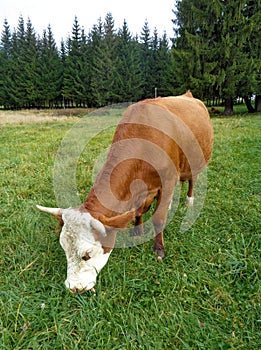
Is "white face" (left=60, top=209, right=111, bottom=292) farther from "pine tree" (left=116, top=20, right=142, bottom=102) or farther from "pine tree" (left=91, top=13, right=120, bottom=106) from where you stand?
"pine tree" (left=116, top=20, right=142, bottom=102)

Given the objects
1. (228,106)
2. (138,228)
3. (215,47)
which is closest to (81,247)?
(138,228)

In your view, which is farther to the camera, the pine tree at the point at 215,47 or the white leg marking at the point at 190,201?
the pine tree at the point at 215,47

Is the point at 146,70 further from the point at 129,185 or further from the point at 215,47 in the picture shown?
the point at 129,185

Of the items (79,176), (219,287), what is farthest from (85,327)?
(79,176)

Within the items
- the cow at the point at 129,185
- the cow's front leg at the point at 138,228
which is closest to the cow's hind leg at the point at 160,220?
the cow at the point at 129,185

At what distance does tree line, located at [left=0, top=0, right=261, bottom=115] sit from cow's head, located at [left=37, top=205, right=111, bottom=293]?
676 inches

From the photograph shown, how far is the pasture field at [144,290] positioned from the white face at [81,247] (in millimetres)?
199

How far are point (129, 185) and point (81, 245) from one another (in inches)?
27.0

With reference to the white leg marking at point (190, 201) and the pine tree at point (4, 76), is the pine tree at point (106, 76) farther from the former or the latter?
the white leg marking at point (190, 201)

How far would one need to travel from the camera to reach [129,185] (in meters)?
2.34

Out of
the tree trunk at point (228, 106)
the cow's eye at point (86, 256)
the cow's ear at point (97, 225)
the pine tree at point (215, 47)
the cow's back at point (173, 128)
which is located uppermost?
the pine tree at point (215, 47)

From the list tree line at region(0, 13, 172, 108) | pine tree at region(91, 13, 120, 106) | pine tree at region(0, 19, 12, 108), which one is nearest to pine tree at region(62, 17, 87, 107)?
tree line at region(0, 13, 172, 108)

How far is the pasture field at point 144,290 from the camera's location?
6.20 feet

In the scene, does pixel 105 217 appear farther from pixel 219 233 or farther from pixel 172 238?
pixel 219 233
